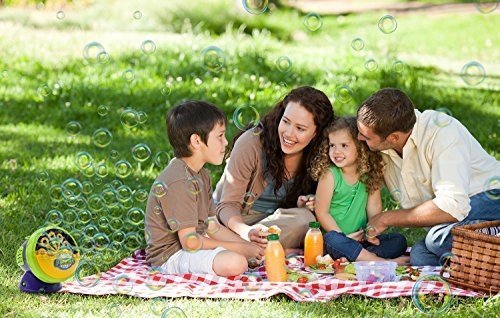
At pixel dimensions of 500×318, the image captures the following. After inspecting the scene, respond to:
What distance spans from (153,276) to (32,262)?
0.63 meters

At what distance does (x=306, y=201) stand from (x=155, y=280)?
103cm

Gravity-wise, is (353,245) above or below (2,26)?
below

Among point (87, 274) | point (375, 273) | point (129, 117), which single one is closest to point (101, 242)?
point (87, 274)

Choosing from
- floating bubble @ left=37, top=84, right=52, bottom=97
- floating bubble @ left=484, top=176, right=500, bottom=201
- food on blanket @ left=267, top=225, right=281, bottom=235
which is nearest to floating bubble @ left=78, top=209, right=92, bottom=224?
food on blanket @ left=267, top=225, right=281, bottom=235

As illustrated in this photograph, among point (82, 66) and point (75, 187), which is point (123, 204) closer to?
point (75, 187)

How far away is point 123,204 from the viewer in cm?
569

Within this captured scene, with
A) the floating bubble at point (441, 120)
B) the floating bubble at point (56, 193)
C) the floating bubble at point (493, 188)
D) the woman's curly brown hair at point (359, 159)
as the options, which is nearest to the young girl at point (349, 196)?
the woman's curly brown hair at point (359, 159)

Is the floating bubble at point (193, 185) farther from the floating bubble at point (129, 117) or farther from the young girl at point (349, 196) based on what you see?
the floating bubble at point (129, 117)

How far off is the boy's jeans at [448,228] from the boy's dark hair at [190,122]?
1.15 m

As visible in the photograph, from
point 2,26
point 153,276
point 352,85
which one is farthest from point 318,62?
point 153,276

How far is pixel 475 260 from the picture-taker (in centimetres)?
418

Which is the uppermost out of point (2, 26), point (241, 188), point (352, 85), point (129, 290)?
point (2, 26)

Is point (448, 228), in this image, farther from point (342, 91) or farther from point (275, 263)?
point (342, 91)

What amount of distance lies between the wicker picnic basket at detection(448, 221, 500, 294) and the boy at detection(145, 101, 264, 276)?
0.96m
